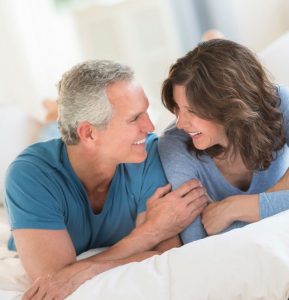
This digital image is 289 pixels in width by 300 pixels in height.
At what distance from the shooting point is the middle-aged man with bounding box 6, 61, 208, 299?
149 centimetres

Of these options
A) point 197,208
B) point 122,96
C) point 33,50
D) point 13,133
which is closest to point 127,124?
point 122,96

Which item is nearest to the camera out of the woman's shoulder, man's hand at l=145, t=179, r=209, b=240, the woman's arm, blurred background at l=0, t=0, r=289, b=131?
the woman's arm

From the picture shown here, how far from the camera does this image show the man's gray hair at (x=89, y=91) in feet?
5.02

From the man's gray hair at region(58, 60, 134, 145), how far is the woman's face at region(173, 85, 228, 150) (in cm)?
15

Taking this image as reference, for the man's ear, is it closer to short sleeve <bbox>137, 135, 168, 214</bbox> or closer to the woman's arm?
short sleeve <bbox>137, 135, 168, 214</bbox>

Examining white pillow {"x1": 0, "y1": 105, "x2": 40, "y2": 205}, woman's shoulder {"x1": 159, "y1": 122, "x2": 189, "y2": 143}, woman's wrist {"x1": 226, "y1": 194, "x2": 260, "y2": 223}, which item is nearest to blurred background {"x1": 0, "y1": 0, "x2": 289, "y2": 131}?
white pillow {"x1": 0, "y1": 105, "x2": 40, "y2": 205}

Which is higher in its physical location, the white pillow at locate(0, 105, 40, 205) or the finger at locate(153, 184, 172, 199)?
the white pillow at locate(0, 105, 40, 205)

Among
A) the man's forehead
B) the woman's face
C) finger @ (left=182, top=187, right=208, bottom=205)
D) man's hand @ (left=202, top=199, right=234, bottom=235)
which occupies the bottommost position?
man's hand @ (left=202, top=199, right=234, bottom=235)

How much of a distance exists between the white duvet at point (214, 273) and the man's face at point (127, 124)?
42 cm

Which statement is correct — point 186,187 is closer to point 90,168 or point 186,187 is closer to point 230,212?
point 230,212

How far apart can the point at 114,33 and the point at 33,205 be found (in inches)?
83.0

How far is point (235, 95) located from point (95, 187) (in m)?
0.47

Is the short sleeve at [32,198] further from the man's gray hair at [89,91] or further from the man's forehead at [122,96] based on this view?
the man's forehead at [122,96]

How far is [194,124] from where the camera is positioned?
1523mm
